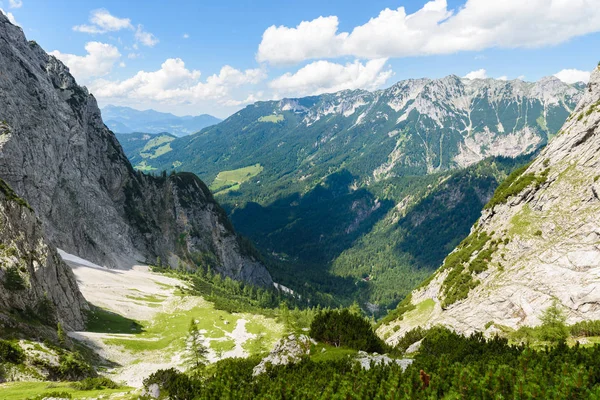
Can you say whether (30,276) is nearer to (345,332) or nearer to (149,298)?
(149,298)

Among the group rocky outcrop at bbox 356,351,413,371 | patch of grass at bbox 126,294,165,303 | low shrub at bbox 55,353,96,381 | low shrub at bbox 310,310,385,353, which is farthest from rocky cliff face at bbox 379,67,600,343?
patch of grass at bbox 126,294,165,303

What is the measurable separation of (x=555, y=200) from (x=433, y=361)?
60599 mm

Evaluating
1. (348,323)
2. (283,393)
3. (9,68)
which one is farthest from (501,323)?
(9,68)

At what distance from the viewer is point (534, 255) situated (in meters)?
66.6

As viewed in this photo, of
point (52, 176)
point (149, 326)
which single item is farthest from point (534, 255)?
point (52, 176)

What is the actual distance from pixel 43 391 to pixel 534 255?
258 feet

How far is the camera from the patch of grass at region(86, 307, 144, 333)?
91.0m

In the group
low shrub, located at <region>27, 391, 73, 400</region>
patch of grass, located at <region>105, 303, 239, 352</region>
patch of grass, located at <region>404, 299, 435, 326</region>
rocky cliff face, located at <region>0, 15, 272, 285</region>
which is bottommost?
patch of grass, located at <region>105, 303, 239, 352</region>

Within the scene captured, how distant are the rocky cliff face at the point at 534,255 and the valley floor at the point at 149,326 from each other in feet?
131

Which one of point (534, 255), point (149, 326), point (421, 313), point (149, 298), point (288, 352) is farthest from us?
point (149, 298)

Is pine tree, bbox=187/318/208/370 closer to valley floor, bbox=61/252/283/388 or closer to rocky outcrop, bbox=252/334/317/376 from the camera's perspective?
valley floor, bbox=61/252/283/388

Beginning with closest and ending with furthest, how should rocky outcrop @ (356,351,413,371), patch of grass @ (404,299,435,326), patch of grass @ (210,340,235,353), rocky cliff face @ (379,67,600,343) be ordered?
rocky outcrop @ (356,351,413,371)
rocky cliff face @ (379,67,600,343)
patch of grass @ (404,299,435,326)
patch of grass @ (210,340,235,353)

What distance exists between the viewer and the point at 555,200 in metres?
73.8

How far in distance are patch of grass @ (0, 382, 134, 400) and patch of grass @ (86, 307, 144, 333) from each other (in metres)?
52.4
